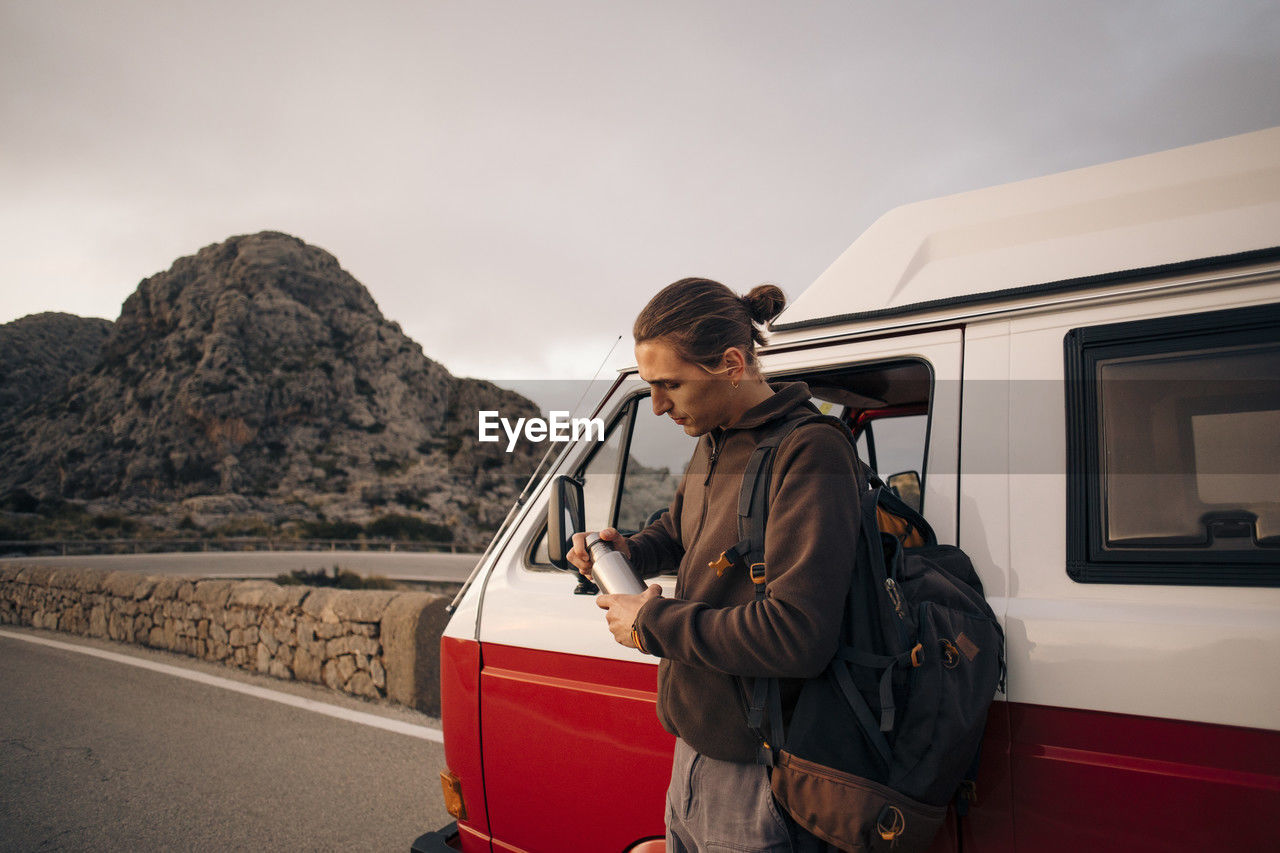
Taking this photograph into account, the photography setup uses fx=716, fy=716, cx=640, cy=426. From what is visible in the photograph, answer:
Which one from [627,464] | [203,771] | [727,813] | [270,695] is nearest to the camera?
[727,813]

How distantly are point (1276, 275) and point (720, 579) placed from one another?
4.26ft

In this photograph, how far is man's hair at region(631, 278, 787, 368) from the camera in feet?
4.99

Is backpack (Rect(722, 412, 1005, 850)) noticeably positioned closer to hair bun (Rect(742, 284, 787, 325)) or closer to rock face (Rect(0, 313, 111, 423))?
hair bun (Rect(742, 284, 787, 325))

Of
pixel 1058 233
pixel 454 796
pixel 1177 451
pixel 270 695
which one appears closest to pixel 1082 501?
pixel 1177 451

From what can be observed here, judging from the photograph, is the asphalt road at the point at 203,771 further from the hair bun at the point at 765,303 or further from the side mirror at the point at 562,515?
the hair bun at the point at 765,303

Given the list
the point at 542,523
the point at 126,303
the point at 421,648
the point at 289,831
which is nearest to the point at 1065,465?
the point at 542,523

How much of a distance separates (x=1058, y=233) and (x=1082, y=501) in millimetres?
699

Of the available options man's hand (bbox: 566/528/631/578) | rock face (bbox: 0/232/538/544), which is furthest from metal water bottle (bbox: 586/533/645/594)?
rock face (bbox: 0/232/538/544)

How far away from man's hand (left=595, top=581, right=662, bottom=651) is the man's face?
374 millimetres

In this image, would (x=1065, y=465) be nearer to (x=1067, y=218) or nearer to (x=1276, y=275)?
(x=1276, y=275)

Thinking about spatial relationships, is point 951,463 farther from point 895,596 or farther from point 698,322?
point 698,322

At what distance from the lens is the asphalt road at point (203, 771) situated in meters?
A: 3.76

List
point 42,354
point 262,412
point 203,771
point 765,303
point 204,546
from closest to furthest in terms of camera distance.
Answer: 1. point 765,303
2. point 203,771
3. point 204,546
4. point 262,412
5. point 42,354

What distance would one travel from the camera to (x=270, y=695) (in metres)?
6.60
